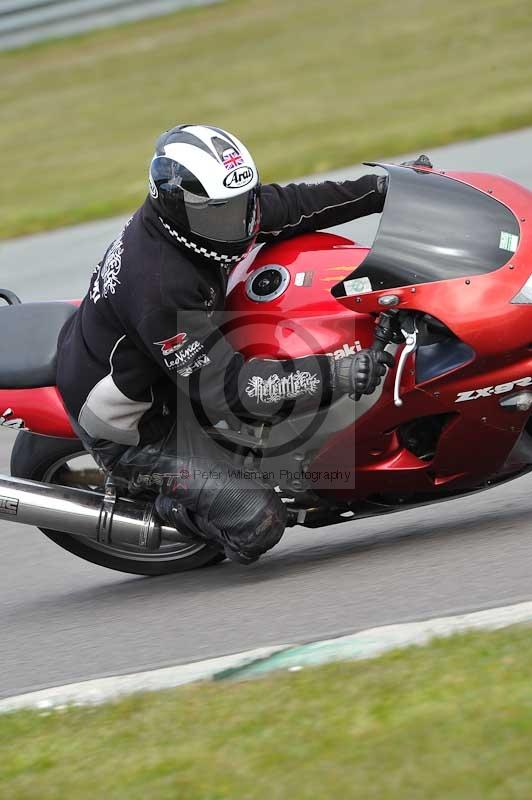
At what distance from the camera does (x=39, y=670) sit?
13.5 feet

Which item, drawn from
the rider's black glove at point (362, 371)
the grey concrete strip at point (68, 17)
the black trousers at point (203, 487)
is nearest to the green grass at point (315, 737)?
the rider's black glove at point (362, 371)

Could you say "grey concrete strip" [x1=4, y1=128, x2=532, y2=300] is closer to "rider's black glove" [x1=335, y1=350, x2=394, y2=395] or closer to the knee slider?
the knee slider

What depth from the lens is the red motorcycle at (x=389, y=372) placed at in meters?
3.89

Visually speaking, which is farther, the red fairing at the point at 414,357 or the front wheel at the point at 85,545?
the front wheel at the point at 85,545

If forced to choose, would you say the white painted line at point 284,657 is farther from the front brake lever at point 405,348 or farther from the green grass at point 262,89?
the green grass at point 262,89

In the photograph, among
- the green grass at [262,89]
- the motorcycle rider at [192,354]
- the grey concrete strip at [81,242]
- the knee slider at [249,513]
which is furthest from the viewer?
A: the green grass at [262,89]

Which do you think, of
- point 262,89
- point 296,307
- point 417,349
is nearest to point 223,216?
point 296,307

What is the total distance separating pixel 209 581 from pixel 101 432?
0.76 metres

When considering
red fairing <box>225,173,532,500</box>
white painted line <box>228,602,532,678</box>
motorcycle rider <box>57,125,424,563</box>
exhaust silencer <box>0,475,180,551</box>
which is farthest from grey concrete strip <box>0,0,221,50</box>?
white painted line <box>228,602,532,678</box>

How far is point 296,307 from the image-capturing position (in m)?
4.11

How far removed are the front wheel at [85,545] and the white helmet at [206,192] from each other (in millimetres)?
1119

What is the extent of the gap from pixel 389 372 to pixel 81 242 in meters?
6.54

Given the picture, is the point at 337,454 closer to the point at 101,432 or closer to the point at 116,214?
the point at 101,432

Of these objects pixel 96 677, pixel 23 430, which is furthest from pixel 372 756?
pixel 23 430
